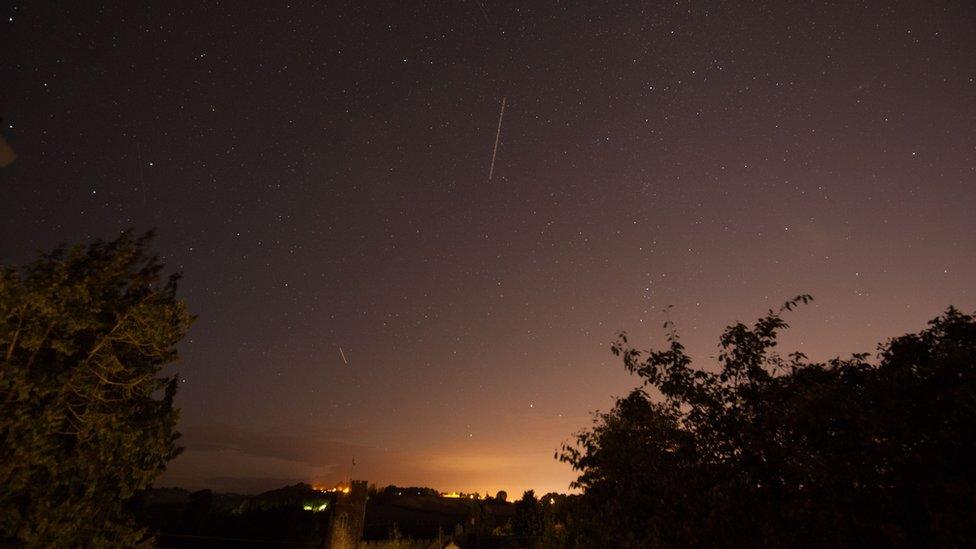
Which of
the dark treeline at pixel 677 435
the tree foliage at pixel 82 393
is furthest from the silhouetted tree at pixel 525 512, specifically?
the tree foliage at pixel 82 393

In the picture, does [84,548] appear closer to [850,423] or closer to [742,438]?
[742,438]

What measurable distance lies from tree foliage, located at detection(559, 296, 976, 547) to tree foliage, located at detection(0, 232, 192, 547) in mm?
7332

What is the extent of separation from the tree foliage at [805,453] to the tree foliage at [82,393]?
7.33 meters

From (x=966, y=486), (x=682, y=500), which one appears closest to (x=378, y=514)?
(x=682, y=500)

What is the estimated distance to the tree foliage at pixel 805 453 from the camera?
233 inches

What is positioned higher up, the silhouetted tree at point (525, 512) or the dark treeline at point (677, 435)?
the dark treeline at point (677, 435)

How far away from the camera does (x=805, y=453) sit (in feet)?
21.1

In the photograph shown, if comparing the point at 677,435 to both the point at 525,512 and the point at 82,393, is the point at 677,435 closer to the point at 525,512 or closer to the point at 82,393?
the point at 82,393

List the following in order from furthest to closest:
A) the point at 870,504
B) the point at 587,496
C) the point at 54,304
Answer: the point at 587,496
the point at 54,304
the point at 870,504

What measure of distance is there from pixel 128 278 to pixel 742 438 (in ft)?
31.7

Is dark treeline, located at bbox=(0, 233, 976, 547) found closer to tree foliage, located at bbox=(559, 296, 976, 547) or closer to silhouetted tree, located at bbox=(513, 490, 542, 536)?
tree foliage, located at bbox=(559, 296, 976, 547)

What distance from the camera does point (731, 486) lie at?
687cm

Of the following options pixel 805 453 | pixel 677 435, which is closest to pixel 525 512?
pixel 677 435

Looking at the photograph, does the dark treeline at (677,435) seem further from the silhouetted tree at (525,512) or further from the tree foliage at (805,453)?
the silhouetted tree at (525,512)
